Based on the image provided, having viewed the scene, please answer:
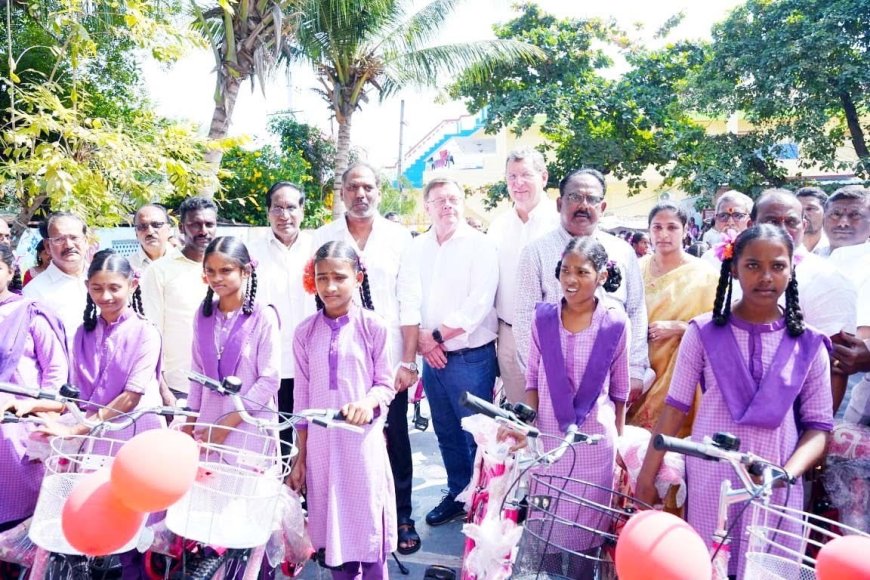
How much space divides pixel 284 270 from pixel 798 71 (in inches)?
500

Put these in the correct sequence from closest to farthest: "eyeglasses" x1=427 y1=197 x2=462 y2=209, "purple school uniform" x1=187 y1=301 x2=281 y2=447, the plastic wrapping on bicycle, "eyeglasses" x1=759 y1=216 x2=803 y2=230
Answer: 1. the plastic wrapping on bicycle
2. "purple school uniform" x1=187 y1=301 x2=281 y2=447
3. "eyeglasses" x1=759 y1=216 x2=803 y2=230
4. "eyeglasses" x1=427 y1=197 x2=462 y2=209

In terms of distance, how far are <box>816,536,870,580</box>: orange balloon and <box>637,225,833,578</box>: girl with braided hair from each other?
0.76 meters

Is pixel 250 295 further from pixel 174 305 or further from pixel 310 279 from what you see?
pixel 174 305

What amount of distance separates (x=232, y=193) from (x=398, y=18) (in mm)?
5293

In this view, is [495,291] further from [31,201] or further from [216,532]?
[31,201]

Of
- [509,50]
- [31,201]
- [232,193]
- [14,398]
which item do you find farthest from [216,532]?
[509,50]

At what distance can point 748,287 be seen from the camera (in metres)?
2.50

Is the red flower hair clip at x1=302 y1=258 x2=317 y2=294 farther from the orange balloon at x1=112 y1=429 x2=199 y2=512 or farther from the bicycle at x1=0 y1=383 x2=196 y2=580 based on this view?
the orange balloon at x1=112 y1=429 x2=199 y2=512

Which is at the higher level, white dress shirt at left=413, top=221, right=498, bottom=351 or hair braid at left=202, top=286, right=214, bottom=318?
white dress shirt at left=413, top=221, right=498, bottom=351

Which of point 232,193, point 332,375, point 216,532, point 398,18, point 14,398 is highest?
point 398,18

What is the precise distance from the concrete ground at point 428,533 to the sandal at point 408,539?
0.05m

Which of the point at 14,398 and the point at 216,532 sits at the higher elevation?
the point at 14,398

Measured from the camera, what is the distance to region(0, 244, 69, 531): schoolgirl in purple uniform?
3.15 metres

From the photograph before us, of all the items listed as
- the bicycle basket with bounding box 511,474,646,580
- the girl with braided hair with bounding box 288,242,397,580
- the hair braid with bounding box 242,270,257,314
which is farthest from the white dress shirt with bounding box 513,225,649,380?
the hair braid with bounding box 242,270,257,314
